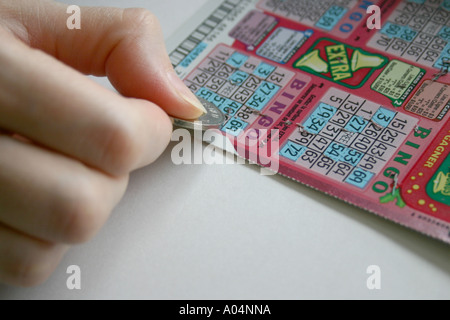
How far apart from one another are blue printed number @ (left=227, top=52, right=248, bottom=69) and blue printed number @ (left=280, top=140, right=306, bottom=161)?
6.5 inches

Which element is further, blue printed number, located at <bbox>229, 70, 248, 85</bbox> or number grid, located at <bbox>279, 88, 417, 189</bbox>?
blue printed number, located at <bbox>229, 70, 248, 85</bbox>

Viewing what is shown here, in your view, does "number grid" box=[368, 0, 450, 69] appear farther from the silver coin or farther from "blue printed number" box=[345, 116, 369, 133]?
the silver coin

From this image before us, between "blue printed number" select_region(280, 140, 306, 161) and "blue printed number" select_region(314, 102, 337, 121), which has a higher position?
"blue printed number" select_region(314, 102, 337, 121)

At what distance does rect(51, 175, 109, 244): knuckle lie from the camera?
485 millimetres

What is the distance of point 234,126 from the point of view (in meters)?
0.68

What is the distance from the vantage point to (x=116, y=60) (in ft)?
2.06

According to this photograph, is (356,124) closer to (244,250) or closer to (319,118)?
(319,118)

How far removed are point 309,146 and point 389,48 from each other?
22 centimetres

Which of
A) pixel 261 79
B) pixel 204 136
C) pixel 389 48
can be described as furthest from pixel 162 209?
pixel 389 48

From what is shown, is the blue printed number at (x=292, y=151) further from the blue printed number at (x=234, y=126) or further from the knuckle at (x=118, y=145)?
the knuckle at (x=118, y=145)

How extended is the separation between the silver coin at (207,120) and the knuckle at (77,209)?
0.55 ft

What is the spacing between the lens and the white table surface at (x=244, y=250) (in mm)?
554

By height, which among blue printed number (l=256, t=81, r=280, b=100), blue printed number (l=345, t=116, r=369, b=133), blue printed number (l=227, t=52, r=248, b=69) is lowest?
blue printed number (l=345, t=116, r=369, b=133)

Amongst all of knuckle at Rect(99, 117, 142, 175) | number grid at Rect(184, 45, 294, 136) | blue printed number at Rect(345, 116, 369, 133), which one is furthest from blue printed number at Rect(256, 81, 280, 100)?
knuckle at Rect(99, 117, 142, 175)
